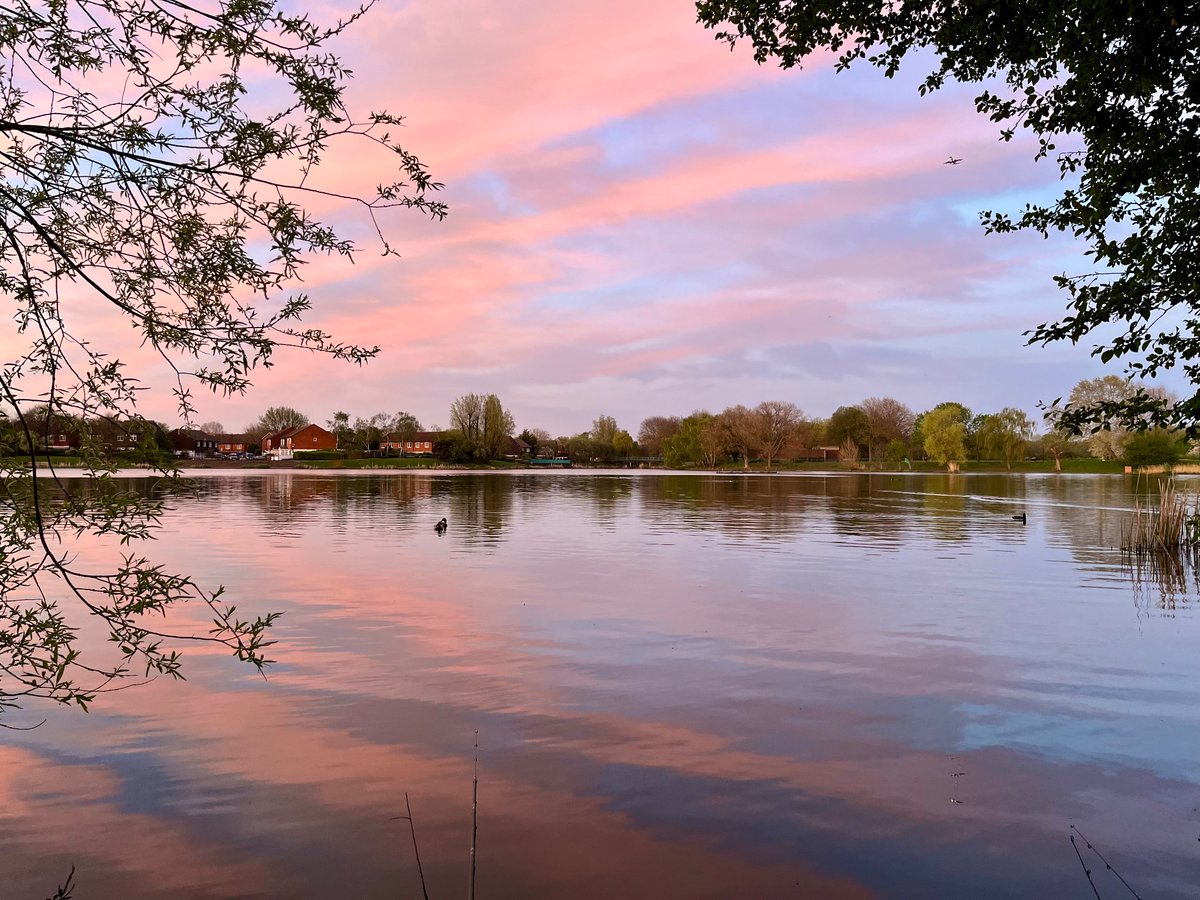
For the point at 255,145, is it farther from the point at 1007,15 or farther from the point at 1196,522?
the point at 1196,522

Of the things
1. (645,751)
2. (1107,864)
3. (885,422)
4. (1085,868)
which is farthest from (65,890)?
(885,422)

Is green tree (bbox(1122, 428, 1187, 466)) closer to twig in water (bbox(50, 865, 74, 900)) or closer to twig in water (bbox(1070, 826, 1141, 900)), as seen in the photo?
twig in water (bbox(1070, 826, 1141, 900))

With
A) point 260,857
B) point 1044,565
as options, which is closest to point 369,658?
point 260,857

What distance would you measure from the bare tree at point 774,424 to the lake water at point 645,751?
130363 mm

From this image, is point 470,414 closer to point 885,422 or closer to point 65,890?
point 885,422

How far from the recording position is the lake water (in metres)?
7.25

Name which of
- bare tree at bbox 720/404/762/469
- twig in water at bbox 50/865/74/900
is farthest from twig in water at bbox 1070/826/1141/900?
bare tree at bbox 720/404/762/469

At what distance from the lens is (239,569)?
23.6 meters

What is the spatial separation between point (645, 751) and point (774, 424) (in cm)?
14639

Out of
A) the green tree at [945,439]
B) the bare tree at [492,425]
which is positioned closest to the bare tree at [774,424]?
the green tree at [945,439]

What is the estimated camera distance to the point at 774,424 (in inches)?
6014

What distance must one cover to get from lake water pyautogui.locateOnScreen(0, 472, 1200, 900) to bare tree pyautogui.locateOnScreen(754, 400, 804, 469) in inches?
5132

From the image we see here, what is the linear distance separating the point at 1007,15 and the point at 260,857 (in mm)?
13420

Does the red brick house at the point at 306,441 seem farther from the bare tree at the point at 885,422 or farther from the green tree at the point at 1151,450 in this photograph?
the green tree at the point at 1151,450
